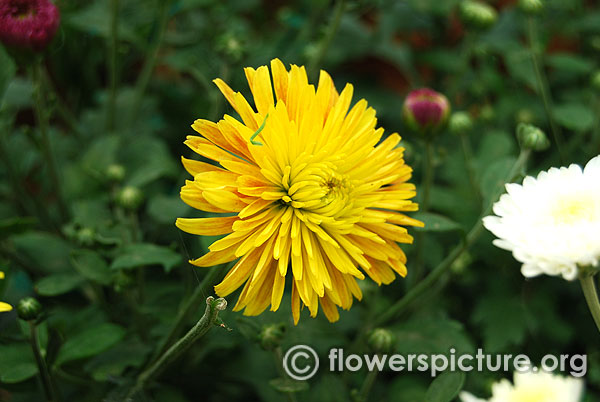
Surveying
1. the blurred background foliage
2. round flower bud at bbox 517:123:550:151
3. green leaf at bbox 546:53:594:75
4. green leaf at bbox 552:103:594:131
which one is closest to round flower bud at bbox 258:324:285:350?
the blurred background foliage

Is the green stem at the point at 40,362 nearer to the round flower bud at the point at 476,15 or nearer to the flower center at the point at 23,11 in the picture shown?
the flower center at the point at 23,11

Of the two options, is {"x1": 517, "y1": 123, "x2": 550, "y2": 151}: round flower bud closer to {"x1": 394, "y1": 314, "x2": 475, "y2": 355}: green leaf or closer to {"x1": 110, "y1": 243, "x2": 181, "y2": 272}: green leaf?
{"x1": 394, "y1": 314, "x2": 475, "y2": 355}: green leaf

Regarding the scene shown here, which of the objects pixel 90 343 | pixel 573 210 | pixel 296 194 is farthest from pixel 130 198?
pixel 573 210

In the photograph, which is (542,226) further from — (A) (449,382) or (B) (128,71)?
(B) (128,71)

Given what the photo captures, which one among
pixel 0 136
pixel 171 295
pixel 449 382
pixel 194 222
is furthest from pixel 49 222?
pixel 449 382

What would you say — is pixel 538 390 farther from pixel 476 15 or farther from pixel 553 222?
pixel 476 15

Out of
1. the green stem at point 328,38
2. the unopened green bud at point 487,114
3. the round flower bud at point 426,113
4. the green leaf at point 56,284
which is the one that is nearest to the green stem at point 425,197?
the round flower bud at point 426,113

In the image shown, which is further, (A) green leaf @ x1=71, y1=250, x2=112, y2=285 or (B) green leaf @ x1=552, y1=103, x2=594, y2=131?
(B) green leaf @ x1=552, y1=103, x2=594, y2=131
